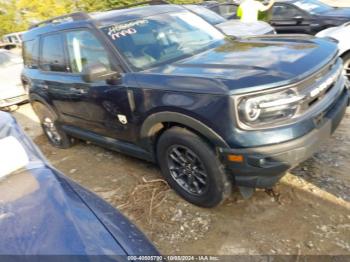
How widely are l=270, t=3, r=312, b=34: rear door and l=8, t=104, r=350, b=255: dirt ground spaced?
18.0ft

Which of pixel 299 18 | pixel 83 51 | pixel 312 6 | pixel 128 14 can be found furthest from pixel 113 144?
pixel 312 6

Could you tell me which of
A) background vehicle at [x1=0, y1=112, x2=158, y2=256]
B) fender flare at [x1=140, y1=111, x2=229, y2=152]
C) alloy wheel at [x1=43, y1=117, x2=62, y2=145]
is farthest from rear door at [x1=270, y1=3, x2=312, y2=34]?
background vehicle at [x1=0, y1=112, x2=158, y2=256]

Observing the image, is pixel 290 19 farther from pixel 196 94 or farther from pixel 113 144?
pixel 196 94

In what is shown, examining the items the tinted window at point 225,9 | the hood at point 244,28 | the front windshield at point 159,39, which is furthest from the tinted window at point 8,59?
the front windshield at point 159,39

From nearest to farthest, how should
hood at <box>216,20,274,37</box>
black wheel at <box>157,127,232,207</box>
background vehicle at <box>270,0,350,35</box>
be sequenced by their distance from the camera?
black wheel at <box>157,127,232,207</box>
hood at <box>216,20,274,37</box>
background vehicle at <box>270,0,350,35</box>

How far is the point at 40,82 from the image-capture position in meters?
4.80

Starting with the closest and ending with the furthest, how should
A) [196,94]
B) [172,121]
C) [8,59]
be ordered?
[196,94], [172,121], [8,59]

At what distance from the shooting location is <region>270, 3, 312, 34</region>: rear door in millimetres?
8773

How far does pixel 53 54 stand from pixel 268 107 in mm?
3093

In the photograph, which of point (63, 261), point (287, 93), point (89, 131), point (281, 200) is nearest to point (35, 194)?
point (63, 261)

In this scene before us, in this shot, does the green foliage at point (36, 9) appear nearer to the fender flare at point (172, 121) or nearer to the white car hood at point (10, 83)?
the white car hood at point (10, 83)

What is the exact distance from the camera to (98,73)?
3273 mm

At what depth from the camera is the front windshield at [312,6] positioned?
881 cm

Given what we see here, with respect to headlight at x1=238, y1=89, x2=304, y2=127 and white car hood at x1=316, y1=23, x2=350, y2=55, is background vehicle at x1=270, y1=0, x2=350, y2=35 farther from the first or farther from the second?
headlight at x1=238, y1=89, x2=304, y2=127
